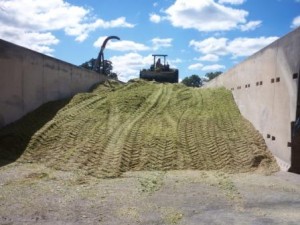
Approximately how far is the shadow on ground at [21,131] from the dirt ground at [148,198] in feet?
3.27

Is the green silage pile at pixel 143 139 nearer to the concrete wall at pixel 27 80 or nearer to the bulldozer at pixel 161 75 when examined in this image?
the concrete wall at pixel 27 80

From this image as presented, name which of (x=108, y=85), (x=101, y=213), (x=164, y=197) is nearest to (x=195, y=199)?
(x=164, y=197)

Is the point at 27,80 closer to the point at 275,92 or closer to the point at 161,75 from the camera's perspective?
the point at 275,92

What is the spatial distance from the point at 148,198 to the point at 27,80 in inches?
275

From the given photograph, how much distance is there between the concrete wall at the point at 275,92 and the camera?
7.83 m

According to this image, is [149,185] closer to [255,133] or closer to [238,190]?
[238,190]

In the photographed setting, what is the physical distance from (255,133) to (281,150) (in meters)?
1.72

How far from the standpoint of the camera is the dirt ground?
4.88 m

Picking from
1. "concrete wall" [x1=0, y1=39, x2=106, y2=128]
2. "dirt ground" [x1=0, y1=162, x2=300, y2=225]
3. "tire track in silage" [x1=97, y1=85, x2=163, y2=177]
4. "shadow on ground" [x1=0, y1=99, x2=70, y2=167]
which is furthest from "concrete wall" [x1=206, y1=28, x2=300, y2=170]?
"concrete wall" [x1=0, y1=39, x2=106, y2=128]

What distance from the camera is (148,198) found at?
574cm

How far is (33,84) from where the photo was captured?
11.9 m

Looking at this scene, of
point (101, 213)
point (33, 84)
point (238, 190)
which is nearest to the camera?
point (101, 213)

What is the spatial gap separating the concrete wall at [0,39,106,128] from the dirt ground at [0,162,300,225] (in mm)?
3252

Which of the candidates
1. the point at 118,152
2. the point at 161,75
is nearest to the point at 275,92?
the point at 118,152
